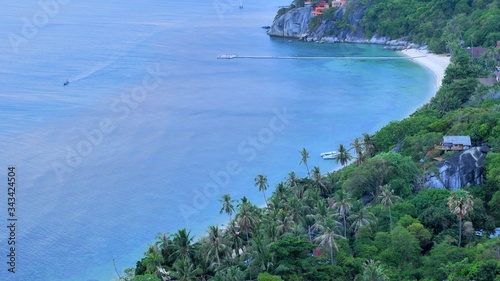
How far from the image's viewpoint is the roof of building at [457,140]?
139ft

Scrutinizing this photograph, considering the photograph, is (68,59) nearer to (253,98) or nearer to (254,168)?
(253,98)

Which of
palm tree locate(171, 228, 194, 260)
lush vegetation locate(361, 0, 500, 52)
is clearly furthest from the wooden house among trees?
lush vegetation locate(361, 0, 500, 52)

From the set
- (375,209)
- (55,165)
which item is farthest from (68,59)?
(375,209)

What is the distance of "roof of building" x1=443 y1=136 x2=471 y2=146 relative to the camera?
139 ft

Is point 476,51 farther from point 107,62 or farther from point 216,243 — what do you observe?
point 216,243

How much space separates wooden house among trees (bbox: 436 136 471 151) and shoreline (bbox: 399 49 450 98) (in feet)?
115

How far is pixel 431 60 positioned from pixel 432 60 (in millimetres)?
144

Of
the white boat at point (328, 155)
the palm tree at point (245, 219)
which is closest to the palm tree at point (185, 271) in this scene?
the palm tree at point (245, 219)

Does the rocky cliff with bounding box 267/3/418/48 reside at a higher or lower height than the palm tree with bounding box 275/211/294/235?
higher

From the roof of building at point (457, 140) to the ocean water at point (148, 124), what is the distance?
1253 cm

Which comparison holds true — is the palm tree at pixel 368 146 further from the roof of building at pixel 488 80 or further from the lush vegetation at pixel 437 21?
the lush vegetation at pixel 437 21

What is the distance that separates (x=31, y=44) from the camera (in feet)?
339

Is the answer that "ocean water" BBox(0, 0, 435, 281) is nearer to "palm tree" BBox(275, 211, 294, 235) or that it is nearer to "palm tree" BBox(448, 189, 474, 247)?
"palm tree" BBox(275, 211, 294, 235)

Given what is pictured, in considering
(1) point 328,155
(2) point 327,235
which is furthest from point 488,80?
(2) point 327,235
